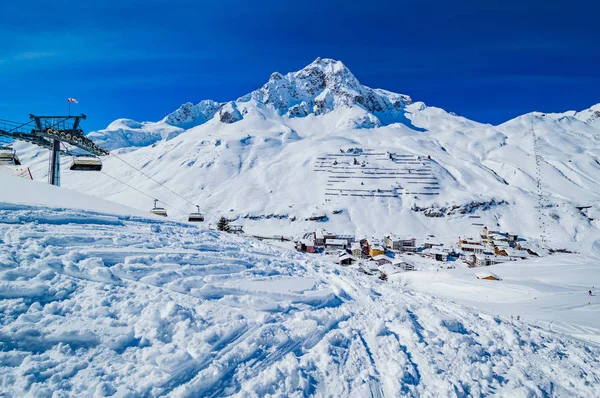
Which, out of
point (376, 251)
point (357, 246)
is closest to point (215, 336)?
point (376, 251)

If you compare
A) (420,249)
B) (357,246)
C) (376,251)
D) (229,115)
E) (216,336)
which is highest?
(229,115)

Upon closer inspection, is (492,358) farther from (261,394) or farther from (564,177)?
(564,177)

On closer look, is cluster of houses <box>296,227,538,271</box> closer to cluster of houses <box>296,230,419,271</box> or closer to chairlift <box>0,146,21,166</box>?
cluster of houses <box>296,230,419,271</box>

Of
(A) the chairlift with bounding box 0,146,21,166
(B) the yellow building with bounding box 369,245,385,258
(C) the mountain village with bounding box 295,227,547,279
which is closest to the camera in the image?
(A) the chairlift with bounding box 0,146,21,166

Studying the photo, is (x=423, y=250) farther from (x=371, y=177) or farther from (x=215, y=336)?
(x=215, y=336)

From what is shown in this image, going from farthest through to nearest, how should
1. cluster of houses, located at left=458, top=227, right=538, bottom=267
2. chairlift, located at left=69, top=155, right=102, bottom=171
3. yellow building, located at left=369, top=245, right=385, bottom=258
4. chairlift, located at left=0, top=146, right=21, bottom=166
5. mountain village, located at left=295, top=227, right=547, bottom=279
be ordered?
1. yellow building, located at left=369, top=245, right=385, bottom=258
2. cluster of houses, located at left=458, top=227, right=538, bottom=267
3. mountain village, located at left=295, top=227, right=547, bottom=279
4. chairlift, located at left=69, top=155, right=102, bottom=171
5. chairlift, located at left=0, top=146, right=21, bottom=166

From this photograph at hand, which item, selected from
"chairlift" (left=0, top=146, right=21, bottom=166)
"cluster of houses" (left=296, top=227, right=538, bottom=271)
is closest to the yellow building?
"cluster of houses" (left=296, top=227, right=538, bottom=271)
